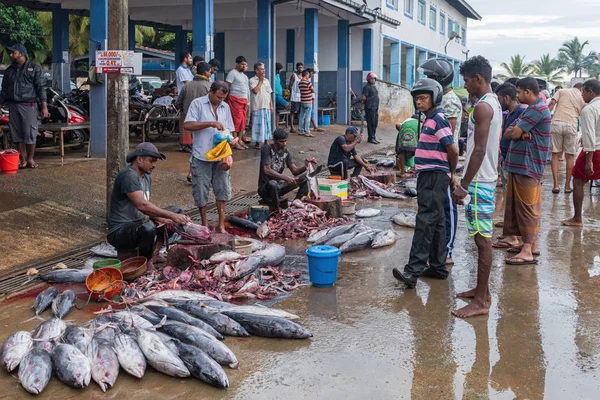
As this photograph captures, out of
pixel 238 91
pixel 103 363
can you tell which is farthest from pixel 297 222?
pixel 238 91

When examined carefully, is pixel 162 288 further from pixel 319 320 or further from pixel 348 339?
pixel 348 339

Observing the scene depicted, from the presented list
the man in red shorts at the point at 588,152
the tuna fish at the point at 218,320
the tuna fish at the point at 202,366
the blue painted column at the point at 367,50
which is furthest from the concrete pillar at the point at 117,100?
the blue painted column at the point at 367,50

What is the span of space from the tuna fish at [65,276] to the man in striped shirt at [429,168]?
3078 mm

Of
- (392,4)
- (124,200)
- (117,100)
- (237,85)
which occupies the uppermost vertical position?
(392,4)

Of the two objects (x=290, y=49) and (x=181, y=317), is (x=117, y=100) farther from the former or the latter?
(x=290, y=49)

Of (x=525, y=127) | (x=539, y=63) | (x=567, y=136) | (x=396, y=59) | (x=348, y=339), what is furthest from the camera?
(x=539, y=63)

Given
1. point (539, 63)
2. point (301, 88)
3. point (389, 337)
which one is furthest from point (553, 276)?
point (539, 63)

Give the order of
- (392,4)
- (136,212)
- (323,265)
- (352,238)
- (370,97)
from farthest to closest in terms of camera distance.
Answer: (392,4)
(370,97)
(352,238)
(136,212)
(323,265)

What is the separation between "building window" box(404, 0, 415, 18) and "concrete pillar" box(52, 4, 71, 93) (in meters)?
16.5

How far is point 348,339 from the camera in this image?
4980 mm

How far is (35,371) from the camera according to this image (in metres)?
4.14

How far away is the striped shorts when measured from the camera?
5.59 meters

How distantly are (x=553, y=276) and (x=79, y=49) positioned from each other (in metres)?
31.0

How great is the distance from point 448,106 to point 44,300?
7064 millimetres
